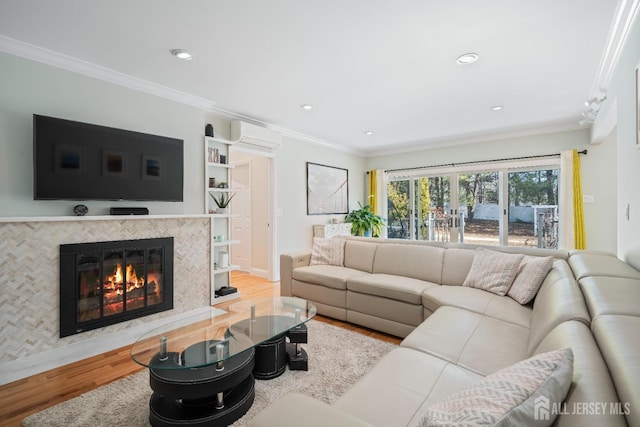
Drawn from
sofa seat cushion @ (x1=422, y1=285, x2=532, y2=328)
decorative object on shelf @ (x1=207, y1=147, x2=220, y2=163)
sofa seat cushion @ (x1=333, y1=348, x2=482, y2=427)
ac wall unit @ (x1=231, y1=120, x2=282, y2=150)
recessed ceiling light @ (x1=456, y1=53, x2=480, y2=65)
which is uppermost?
recessed ceiling light @ (x1=456, y1=53, x2=480, y2=65)

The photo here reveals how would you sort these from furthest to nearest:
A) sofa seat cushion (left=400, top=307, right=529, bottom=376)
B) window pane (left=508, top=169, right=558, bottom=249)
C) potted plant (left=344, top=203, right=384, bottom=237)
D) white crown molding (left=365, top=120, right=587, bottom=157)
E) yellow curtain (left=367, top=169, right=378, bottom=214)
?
yellow curtain (left=367, top=169, right=378, bottom=214) < potted plant (left=344, top=203, right=384, bottom=237) < window pane (left=508, top=169, right=558, bottom=249) < white crown molding (left=365, top=120, right=587, bottom=157) < sofa seat cushion (left=400, top=307, right=529, bottom=376)

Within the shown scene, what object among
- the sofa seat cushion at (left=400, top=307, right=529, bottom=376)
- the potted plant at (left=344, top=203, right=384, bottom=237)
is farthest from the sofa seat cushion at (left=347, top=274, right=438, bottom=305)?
the potted plant at (left=344, top=203, right=384, bottom=237)

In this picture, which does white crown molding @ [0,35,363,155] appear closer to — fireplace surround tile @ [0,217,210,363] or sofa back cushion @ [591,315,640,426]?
fireplace surround tile @ [0,217,210,363]

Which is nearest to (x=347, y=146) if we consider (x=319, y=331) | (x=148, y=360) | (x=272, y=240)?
(x=272, y=240)

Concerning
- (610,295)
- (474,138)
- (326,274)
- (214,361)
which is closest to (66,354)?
(214,361)

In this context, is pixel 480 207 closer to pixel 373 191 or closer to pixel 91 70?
pixel 373 191

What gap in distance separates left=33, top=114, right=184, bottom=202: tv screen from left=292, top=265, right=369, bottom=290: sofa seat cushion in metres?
1.64

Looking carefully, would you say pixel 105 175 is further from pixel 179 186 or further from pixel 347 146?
pixel 347 146

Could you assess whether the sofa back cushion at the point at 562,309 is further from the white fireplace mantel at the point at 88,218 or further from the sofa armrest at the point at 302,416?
the white fireplace mantel at the point at 88,218

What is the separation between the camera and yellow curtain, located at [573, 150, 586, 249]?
4.55m

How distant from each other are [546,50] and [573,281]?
1980mm

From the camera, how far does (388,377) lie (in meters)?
1.37

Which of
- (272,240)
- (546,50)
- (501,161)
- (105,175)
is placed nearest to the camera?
(546,50)

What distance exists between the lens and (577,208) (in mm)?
4574
